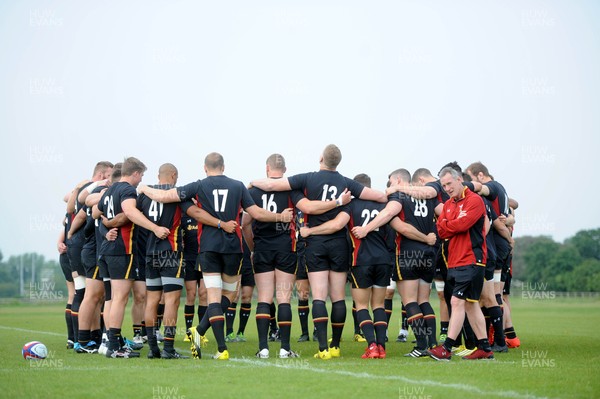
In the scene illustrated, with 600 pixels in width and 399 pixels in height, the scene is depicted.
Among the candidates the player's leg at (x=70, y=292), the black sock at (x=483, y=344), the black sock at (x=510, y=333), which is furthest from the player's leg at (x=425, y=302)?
the player's leg at (x=70, y=292)

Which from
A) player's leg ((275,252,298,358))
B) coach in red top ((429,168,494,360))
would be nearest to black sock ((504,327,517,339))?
coach in red top ((429,168,494,360))

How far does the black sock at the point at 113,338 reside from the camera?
422 inches

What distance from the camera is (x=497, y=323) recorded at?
11523 mm

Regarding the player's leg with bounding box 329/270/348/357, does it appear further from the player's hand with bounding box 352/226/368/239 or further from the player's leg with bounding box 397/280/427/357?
the player's leg with bounding box 397/280/427/357

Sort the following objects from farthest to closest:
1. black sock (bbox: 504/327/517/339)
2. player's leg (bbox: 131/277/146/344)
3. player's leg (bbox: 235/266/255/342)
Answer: player's leg (bbox: 235/266/255/342)
black sock (bbox: 504/327/517/339)
player's leg (bbox: 131/277/146/344)

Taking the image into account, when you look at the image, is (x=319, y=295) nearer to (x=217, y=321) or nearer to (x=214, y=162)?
(x=217, y=321)

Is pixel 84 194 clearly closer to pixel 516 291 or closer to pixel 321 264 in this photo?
pixel 321 264

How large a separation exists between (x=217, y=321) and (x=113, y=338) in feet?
5.59

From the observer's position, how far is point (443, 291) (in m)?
12.6

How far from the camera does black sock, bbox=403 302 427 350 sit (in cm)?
1080

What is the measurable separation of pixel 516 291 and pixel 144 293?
221ft

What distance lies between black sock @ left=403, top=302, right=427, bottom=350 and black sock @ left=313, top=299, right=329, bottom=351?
50.4 inches

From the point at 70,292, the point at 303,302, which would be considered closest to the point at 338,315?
the point at 303,302

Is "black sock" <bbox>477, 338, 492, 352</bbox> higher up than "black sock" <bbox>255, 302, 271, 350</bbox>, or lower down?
lower down
